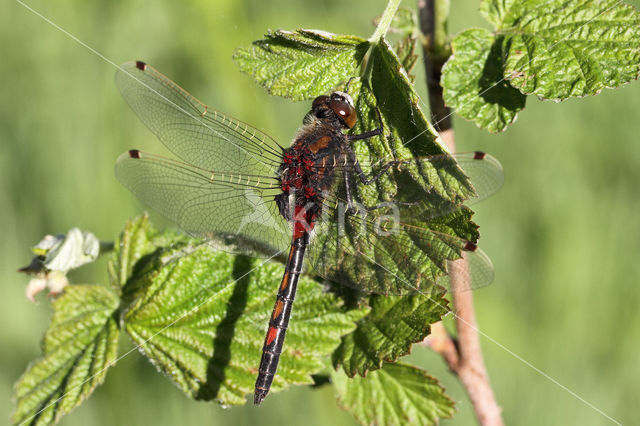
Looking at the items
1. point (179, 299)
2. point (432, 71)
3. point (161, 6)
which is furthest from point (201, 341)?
point (161, 6)

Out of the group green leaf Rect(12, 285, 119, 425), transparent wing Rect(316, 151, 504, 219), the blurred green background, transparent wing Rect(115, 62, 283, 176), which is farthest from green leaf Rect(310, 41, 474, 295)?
the blurred green background

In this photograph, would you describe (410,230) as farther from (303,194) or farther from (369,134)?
(303,194)

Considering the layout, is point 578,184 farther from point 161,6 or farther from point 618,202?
point 161,6

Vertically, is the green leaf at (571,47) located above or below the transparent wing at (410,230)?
above

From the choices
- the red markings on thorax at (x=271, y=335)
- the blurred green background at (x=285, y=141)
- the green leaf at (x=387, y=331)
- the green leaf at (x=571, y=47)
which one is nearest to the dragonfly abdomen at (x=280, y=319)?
the red markings on thorax at (x=271, y=335)

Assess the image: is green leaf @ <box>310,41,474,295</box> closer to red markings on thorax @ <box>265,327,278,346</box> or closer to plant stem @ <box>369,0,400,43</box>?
plant stem @ <box>369,0,400,43</box>

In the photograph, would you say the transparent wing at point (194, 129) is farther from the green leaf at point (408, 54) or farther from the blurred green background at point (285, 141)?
the blurred green background at point (285, 141)
